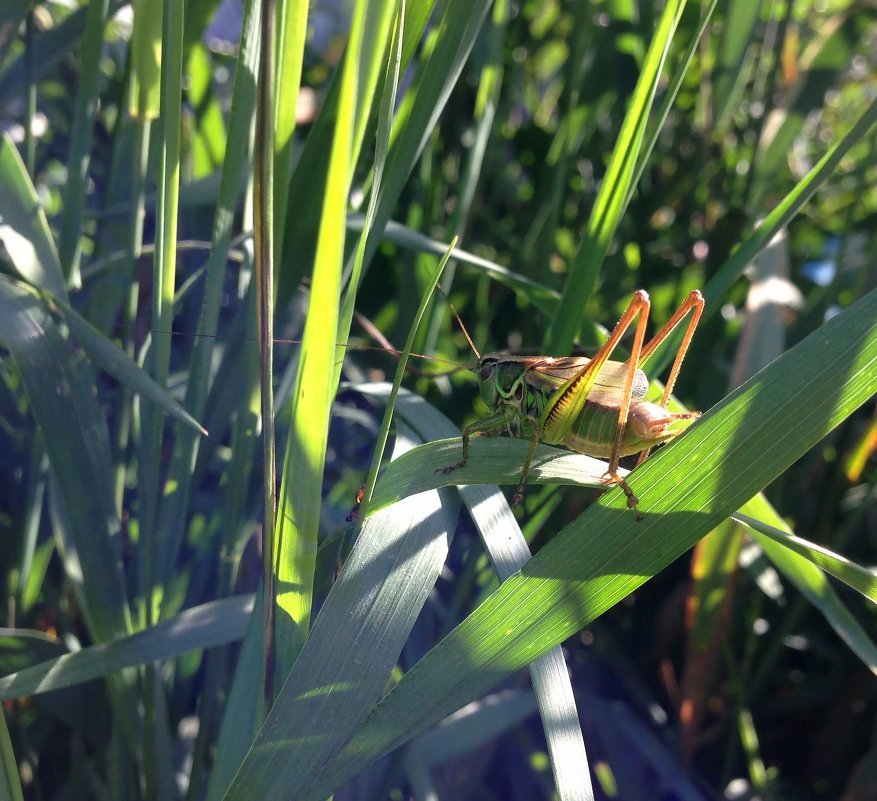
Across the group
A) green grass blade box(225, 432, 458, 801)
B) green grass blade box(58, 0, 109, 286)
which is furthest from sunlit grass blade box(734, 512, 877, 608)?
green grass blade box(58, 0, 109, 286)

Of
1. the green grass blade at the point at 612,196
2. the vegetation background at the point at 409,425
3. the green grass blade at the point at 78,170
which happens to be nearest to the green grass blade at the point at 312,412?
the vegetation background at the point at 409,425

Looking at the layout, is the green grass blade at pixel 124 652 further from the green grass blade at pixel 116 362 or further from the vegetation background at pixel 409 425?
the green grass blade at pixel 116 362

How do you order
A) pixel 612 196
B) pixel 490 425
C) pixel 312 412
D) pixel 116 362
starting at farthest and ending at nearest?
pixel 490 425 → pixel 612 196 → pixel 116 362 → pixel 312 412

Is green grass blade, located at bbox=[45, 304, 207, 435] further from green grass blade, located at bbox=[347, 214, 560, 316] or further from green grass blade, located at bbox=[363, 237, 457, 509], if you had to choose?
green grass blade, located at bbox=[347, 214, 560, 316]

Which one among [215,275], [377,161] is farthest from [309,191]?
[377,161]

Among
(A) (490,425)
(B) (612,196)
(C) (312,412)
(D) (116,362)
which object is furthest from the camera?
(A) (490,425)

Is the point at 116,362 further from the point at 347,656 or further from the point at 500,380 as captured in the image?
the point at 500,380
